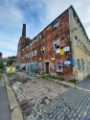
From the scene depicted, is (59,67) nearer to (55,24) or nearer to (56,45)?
(56,45)

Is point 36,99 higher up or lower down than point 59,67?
lower down

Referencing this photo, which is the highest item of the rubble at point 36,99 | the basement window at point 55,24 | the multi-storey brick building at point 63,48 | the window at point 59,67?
the basement window at point 55,24

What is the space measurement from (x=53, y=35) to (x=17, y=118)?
47.2 ft

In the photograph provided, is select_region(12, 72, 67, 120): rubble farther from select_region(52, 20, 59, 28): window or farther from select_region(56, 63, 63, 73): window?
select_region(52, 20, 59, 28): window

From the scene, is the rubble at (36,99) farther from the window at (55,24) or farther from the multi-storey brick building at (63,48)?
the window at (55,24)

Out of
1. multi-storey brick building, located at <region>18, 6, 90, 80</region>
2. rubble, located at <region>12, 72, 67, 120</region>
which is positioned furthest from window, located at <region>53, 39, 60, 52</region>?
rubble, located at <region>12, 72, 67, 120</region>

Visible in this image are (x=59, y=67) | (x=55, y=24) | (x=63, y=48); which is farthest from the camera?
(x=55, y=24)

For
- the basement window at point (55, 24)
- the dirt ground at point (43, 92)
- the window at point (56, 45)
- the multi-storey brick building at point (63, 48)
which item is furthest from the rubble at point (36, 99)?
the basement window at point (55, 24)

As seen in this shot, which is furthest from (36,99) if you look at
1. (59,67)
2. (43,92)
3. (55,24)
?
(55,24)

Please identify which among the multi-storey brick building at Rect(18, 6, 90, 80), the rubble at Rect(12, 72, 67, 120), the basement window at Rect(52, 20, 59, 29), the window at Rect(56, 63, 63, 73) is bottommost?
the rubble at Rect(12, 72, 67, 120)

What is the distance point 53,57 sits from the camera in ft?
63.1

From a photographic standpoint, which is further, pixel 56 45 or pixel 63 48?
pixel 56 45

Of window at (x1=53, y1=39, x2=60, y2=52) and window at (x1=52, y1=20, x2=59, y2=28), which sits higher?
window at (x1=52, y1=20, x2=59, y2=28)

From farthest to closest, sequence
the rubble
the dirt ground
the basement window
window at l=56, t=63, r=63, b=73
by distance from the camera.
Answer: the basement window → window at l=56, t=63, r=63, b=73 → the dirt ground → the rubble
